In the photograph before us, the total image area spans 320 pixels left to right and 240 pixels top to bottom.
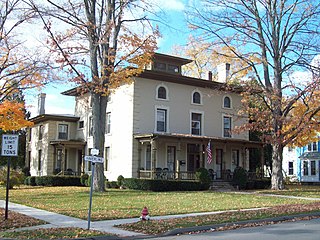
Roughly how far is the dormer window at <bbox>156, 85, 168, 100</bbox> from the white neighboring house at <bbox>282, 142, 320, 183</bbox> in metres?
26.3

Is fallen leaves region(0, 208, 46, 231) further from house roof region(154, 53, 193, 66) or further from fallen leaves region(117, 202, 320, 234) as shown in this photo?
house roof region(154, 53, 193, 66)

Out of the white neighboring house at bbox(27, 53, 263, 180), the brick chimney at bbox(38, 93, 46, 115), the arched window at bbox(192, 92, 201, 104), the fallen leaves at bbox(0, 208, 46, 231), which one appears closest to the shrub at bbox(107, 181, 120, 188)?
the white neighboring house at bbox(27, 53, 263, 180)

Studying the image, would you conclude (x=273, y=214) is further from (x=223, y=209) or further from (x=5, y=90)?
(x=5, y=90)

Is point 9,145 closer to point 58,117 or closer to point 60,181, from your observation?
point 60,181

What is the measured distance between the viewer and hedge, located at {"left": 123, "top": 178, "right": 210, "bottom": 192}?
28.9 m

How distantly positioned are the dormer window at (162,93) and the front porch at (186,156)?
3631mm

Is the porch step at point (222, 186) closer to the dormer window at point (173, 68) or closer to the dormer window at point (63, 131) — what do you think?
the dormer window at point (173, 68)

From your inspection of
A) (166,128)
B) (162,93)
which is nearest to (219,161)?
(166,128)

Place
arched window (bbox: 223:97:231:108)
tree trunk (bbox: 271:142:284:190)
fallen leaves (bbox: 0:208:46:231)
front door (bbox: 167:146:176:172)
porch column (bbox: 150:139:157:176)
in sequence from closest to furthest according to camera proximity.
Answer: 1. fallen leaves (bbox: 0:208:46:231)
2. porch column (bbox: 150:139:157:176)
3. tree trunk (bbox: 271:142:284:190)
4. front door (bbox: 167:146:176:172)
5. arched window (bbox: 223:97:231:108)

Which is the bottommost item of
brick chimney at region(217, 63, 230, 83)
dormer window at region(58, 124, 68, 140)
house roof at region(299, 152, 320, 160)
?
house roof at region(299, 152, 320, 160)

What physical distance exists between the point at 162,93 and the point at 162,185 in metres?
8.04

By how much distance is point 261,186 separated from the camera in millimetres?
34000

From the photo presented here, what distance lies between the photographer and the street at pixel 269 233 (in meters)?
10.4

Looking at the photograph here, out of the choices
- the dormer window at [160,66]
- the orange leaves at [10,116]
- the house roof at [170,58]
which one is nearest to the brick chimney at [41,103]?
→ the orange leaves at [10,116]
